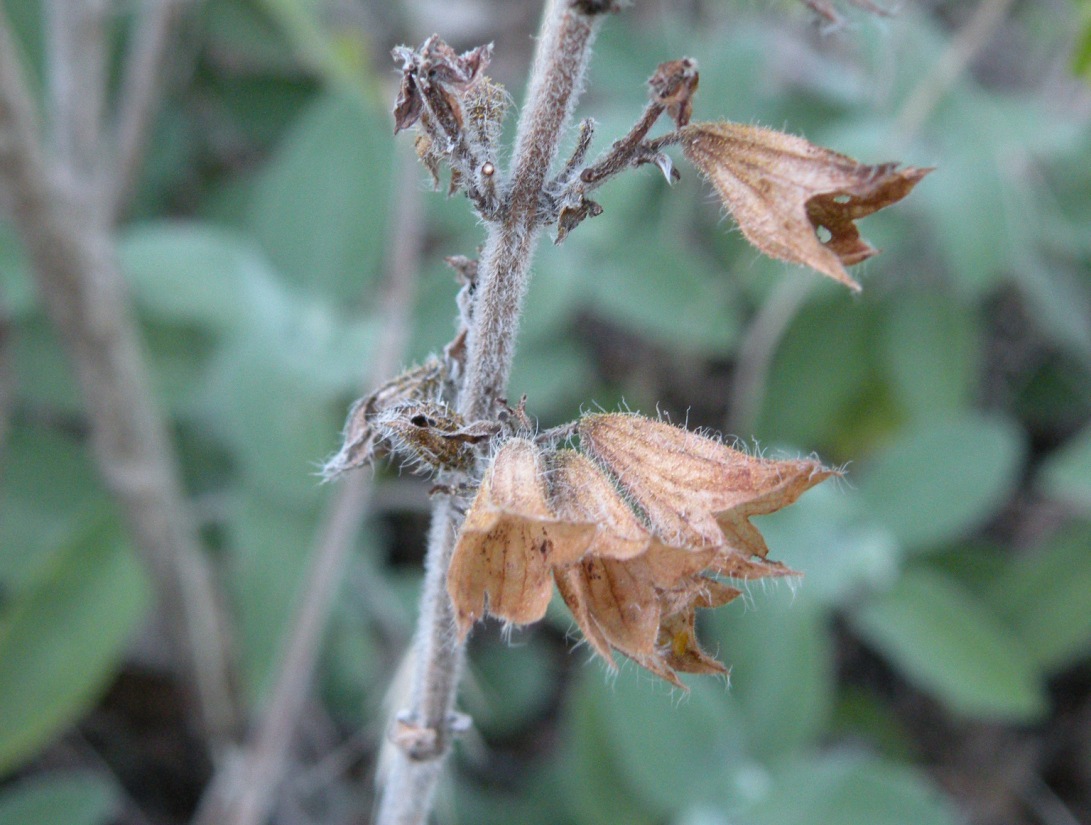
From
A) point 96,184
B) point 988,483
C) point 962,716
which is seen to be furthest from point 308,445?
point 962,716

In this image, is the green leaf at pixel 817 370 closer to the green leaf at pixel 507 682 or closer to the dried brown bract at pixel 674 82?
the green leaf at pixel 507 682

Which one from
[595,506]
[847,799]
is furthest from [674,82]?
[847,799]

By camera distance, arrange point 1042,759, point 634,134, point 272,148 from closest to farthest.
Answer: point 634,134
point 1042,759
point 272,148

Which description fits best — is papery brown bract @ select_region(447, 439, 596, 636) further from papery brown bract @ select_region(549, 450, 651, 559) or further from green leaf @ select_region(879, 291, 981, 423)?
green leaf @ select_region(879, 291, 981, 423)

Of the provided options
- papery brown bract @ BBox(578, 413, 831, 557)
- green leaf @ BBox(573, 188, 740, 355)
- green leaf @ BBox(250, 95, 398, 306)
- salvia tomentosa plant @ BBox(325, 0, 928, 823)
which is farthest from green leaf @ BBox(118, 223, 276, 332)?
papery brown bract @ BBox(578, 413, 831, 557)

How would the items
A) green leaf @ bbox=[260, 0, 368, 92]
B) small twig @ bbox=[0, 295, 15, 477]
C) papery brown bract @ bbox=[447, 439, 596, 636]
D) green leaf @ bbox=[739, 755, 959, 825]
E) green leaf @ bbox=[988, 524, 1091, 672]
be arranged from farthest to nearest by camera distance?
green leaf @ bbox=[988, 524, 1091, 672] < green leaf @ bbox=[260, 0, 368, 92] < small twig @ bbox=[0, 295, 15, 477] < green leaf @ bbox=[739, 755, 959, 825] < papery brown bract @ bbox=[447, 439, 596, 636]

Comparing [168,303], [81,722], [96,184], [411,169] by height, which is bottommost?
[81,722]

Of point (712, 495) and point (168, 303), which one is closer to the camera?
point (712, 495)

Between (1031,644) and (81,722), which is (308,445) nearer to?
(81,722)
